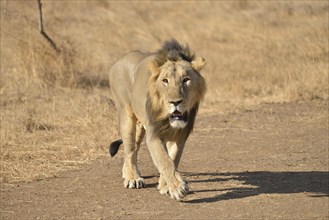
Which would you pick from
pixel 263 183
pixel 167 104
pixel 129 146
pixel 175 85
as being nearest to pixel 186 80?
pixel 175 85

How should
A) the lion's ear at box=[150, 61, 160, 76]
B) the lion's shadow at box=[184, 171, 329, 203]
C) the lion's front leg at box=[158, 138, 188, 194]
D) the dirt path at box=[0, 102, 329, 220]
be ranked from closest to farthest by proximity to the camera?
the dirt path at box=[0, 102, 329, 220], the lion's ear at box=[150, 61, 160, 76], the lion's front leg at box=[158, 138, 188, 194], the lion's shadow at box=[184, 171, 329, 203]

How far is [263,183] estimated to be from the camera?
6.58 m

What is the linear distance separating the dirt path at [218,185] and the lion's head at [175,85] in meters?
0.74

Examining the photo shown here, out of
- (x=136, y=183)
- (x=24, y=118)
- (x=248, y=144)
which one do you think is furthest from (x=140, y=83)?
(x=24, y=118)

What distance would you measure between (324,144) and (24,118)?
12.2 feet

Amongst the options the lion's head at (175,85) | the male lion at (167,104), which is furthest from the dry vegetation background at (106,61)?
the lion's head at (175,85)

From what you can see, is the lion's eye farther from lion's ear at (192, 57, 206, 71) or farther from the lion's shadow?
the lion's shadow

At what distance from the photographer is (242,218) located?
17.5ft

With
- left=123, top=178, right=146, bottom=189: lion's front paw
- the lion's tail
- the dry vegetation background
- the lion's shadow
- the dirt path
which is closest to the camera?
the dirt path

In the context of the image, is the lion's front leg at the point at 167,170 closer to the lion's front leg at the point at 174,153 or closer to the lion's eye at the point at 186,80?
the lion's front leg at the point at 174,153

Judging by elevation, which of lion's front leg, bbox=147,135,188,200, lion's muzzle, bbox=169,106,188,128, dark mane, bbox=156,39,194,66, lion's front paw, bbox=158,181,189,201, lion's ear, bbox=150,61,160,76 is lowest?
lion's front paw, bbox=158,181,189,201

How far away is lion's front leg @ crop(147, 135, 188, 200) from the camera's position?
552 centimetres

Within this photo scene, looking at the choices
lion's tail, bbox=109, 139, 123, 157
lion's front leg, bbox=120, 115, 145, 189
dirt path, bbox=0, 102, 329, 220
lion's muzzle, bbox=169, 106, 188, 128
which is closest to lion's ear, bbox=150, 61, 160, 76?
lion's muzzle, bbox=169, 106, 188, 128

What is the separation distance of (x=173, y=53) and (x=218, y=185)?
135 cm
